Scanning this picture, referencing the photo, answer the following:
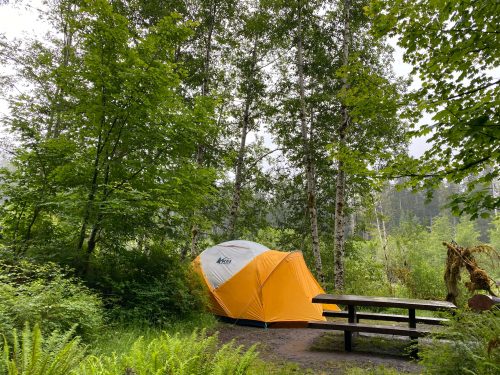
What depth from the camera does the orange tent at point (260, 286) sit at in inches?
306

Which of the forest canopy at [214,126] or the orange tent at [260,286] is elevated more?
the forest canopy at [214,126]

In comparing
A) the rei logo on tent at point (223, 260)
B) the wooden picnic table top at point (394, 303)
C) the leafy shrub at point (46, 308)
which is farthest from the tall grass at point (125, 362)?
the rei logo on tent at point (223, 260)

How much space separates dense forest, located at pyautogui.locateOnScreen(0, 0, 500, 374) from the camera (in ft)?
12.3

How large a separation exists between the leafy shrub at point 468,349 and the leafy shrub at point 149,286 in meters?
4.93

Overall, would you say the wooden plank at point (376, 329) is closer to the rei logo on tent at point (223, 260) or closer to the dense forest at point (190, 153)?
the dense forest at point (190, 153)

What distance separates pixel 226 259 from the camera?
878 cm

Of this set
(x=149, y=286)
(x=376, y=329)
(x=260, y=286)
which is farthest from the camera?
(x=260, y=286)

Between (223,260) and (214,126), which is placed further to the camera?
(223,260)

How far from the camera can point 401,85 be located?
477 inches

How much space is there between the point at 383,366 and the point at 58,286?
505cm

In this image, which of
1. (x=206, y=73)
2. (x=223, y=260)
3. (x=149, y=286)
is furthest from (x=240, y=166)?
(x=149, y=286)

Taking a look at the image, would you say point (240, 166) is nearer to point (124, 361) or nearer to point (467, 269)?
point (467, 269)

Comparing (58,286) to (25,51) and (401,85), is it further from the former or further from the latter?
(401,85)

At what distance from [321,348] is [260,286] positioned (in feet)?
7.14
